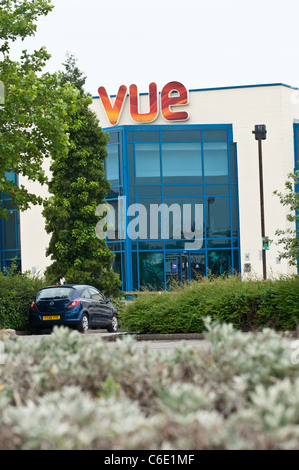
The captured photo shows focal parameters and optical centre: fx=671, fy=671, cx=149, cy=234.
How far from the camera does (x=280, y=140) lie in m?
39.5

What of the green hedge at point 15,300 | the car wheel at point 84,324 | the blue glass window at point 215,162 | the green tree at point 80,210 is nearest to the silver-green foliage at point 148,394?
the car wheel at point 84,324

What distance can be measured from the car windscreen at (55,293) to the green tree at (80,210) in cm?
683

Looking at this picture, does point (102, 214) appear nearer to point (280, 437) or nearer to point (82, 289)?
point (82, 289)

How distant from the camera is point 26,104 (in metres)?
18.7

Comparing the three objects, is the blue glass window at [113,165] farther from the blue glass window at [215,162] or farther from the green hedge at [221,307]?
the green hedge at [221,307]

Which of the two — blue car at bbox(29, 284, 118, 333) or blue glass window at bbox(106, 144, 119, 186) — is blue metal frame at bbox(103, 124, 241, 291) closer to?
blue glass window at bbox(106, 144, 119, 186)

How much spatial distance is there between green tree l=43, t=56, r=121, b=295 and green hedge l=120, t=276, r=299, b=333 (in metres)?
9.59

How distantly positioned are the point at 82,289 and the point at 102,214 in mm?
7095

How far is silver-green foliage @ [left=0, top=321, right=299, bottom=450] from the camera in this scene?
9.85 feet

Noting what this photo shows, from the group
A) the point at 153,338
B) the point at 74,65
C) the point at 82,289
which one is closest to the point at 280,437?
the point at 153,338

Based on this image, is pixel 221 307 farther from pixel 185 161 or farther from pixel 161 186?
pixel 185 161

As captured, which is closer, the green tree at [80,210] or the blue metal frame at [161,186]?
the green tree at [80,210]

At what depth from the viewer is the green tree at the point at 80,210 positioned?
2575cm
